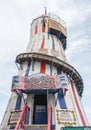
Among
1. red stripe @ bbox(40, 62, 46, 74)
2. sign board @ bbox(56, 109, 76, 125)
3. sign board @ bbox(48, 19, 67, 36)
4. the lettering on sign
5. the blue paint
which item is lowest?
sign board @ bbox(56, 109, 76, 125)

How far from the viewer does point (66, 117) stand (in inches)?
1297

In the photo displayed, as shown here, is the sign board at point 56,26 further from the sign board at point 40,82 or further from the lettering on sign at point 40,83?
the lettering on sign at point 40,83

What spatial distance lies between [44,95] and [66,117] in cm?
601

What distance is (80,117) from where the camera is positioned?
35.1 metres

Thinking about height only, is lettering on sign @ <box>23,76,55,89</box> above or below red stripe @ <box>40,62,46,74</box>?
below

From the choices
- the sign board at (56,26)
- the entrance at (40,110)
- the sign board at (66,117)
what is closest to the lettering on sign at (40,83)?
the entrance at (40,110)

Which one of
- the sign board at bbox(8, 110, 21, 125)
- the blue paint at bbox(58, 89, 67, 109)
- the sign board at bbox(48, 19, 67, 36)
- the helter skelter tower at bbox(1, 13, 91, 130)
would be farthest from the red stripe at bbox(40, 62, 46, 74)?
the sign board at bbox(48, 19, 67, 36)

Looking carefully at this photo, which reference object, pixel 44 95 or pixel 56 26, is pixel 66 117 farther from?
pixel 56 26

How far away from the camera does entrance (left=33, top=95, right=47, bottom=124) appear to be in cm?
3456

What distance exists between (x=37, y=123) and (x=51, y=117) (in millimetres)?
2959

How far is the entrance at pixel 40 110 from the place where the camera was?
34.6m

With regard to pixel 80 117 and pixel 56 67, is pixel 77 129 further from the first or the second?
pixel 56 67

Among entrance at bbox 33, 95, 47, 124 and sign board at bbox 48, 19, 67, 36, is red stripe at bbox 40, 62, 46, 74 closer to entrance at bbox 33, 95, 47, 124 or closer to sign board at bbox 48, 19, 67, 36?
entrance at bbox 33, 95, 47, 124

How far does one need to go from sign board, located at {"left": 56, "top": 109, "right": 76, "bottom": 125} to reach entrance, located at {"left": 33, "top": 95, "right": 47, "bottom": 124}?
9.12 feet
